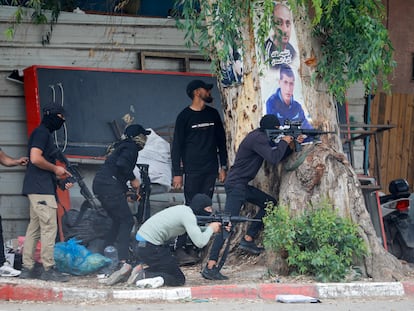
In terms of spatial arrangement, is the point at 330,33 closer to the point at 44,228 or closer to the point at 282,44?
the point at 282,44

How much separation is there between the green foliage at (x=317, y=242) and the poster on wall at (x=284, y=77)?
1250 mm

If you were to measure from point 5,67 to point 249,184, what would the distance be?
13.3 feet

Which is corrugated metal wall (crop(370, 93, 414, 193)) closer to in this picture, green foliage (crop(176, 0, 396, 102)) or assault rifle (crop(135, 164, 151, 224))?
green foliage (crop(176, 0, 396, 102))

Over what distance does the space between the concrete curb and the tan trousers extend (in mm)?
832

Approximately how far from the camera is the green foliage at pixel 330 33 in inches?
357

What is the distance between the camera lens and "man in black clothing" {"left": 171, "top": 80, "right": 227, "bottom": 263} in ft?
33.5

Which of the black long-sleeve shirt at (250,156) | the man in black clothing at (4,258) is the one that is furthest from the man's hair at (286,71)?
the man in black clothing at (4,258)

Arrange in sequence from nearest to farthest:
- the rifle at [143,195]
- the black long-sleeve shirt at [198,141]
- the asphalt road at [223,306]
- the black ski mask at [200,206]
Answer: the asphalt road at [223,306], the black ski mask at [200,206], the black long-sleeve shirt at [198,141], the rifle at [143,195]

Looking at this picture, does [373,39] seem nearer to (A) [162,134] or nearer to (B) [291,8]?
(B) [291,8]

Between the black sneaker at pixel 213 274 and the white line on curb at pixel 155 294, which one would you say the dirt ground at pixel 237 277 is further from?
the white line on curb at pixel 155 294

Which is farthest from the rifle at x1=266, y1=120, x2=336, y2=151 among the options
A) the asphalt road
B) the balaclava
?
the asphalt road

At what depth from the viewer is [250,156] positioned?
9141 millimetres

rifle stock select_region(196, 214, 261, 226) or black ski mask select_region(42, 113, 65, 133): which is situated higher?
black ski mask select_region(42, 113, 65, 133)

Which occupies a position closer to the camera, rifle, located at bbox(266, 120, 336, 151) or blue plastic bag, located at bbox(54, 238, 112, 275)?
rifle, located at bbox(266, 120, 336, 151)
